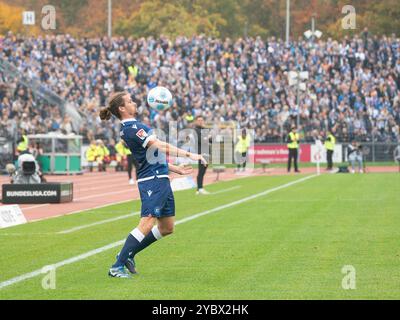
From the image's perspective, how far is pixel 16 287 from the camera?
35.1 ft

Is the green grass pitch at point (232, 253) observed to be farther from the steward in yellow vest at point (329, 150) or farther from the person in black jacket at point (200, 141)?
the steward in yellow vest at point (329, 150)

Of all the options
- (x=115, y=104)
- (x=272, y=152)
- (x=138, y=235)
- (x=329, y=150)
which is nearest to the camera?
(x=115, y=104)

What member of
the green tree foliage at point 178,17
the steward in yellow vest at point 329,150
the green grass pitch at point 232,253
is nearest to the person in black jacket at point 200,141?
the green grass pitch at point 232,253

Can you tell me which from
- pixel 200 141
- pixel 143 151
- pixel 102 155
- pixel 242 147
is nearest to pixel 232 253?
pixel 143 151

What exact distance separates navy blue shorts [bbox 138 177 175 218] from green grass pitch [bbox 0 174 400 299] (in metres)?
0.74

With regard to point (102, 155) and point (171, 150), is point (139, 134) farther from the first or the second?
point (102, 155)

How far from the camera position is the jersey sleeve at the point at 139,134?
11375 mm

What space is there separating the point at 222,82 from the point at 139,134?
42536 mm

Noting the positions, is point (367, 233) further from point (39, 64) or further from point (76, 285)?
point (39, 64)

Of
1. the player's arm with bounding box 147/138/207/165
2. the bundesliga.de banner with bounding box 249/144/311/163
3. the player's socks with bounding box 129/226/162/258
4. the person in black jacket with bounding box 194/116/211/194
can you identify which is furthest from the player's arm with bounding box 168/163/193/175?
the bundesliga.de banner with bounding box 249/144/311/163

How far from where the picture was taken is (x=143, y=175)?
11.6 m

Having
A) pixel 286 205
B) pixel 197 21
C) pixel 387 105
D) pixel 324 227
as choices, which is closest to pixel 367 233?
pixel 324 227

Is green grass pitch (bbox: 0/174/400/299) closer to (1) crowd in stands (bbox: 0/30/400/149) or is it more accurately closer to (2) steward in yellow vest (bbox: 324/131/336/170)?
(2) steward in yellow vest (bbox: 324/131/336/170)
